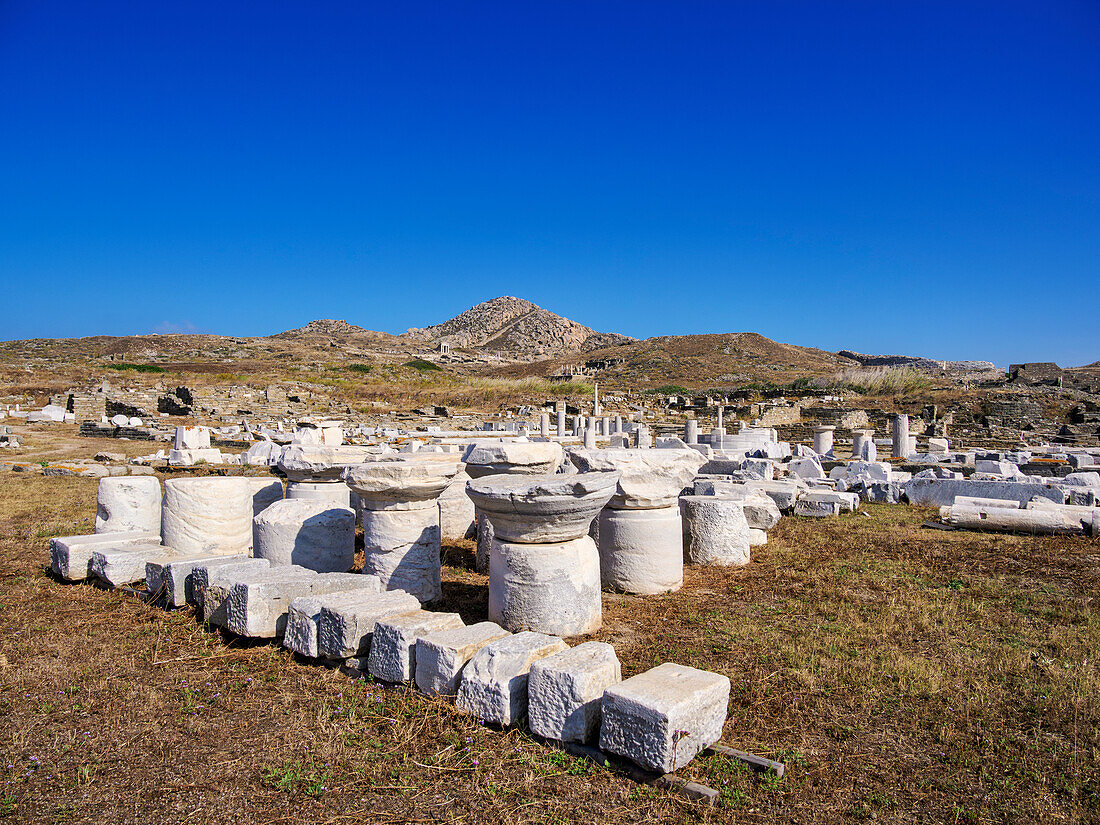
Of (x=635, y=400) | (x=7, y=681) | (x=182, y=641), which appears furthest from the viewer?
(x=635, y=400)

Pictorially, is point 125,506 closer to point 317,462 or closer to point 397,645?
point 317,462

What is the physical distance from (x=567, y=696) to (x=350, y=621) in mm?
1601

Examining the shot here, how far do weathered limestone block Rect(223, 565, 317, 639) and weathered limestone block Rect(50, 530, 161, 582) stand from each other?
254cm

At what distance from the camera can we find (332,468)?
7090 millimetres

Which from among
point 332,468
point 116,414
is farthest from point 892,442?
point 116,414

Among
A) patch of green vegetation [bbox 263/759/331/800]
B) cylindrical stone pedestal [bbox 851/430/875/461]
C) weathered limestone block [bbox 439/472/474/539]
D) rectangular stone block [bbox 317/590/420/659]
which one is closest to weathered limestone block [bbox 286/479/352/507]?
weathered limestone block [bbox 439/472/474/539]

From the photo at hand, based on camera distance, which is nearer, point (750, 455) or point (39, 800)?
point (39, 800)

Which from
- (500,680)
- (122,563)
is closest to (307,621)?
(500,680)

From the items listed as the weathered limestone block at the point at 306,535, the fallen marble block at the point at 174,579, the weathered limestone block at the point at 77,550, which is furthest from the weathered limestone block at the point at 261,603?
the weathered limestone block at the point at 77,550

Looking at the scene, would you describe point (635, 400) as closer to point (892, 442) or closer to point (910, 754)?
point (892, 442)

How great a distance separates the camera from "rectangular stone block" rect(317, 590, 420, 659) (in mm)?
4004

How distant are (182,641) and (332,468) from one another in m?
2.69

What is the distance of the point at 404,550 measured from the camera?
561cm

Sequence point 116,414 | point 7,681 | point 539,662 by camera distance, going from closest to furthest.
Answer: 1. point 539,662
2. point 7,681
3. point 116,414
